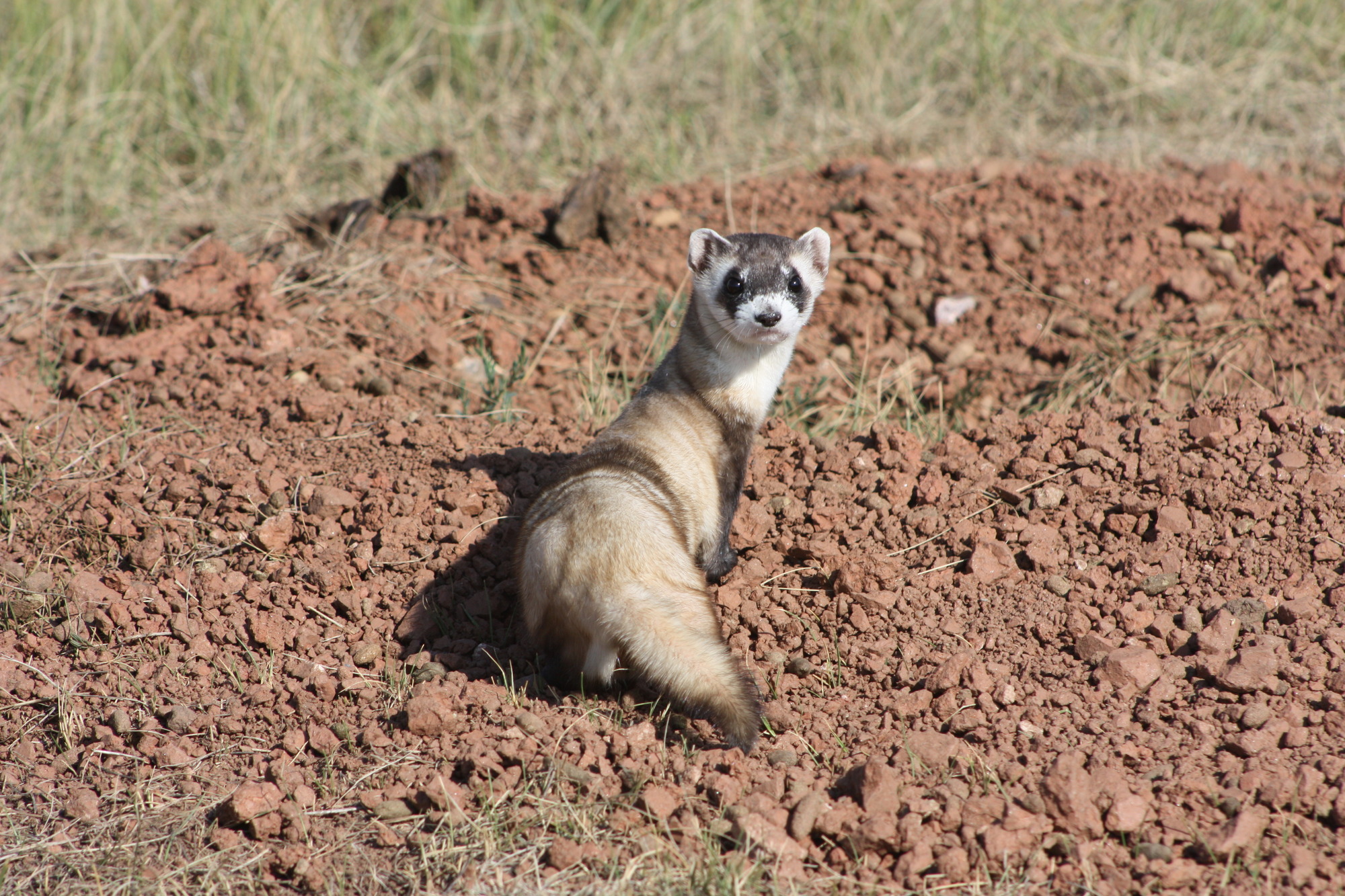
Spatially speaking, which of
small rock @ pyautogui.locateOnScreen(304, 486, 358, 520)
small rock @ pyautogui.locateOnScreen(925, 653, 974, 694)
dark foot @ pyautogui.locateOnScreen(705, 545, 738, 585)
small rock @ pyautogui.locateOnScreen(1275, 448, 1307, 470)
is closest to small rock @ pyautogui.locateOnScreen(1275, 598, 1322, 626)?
small rock @ pyautogui.locateOnScreen(1275, 448, 1307, 470)

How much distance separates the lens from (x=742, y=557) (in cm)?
431

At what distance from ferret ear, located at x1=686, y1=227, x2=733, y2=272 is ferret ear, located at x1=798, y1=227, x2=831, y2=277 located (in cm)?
39

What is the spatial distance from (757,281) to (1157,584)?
1.89m

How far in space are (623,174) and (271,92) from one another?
3190 mm

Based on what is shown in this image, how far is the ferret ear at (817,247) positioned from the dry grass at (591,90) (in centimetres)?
279

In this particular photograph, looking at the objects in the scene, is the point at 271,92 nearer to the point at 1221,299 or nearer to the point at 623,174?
the point at 623,174

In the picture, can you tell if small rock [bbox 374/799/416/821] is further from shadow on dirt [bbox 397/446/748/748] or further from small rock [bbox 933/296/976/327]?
small rock [bbox 933/296/976/327]

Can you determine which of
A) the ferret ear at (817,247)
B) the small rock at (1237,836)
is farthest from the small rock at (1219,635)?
the ferret ear at (817,247)

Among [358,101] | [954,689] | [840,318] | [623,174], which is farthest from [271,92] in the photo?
[954,689]

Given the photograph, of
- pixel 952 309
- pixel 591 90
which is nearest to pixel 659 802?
pixel 952 309

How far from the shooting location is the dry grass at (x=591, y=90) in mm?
7574

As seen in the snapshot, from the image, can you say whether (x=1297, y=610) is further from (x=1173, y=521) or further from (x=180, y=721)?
(x=180, y=721)

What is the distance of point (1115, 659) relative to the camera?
3.48 metres

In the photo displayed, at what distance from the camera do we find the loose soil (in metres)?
2.98
